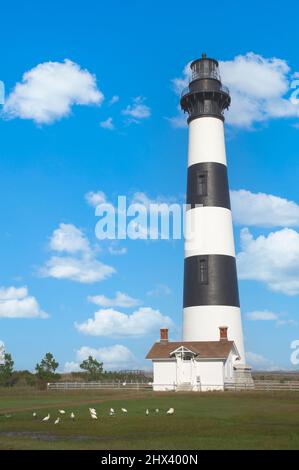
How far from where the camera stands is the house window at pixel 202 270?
40062 millimetres

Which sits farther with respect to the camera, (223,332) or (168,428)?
(223,332)

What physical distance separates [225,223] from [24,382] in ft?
103

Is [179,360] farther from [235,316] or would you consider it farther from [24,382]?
[24,382]

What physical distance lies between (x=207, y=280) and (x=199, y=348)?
15.8 feet

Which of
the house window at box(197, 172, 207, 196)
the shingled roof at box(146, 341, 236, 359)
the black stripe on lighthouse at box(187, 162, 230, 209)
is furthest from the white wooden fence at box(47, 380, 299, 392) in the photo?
the house window at box(197, 172, 207, 196)

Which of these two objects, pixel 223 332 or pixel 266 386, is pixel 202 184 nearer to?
pixel 223 332

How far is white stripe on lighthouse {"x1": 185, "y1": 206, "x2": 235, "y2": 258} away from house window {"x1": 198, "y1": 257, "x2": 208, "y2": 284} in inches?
23.0

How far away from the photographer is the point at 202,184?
138 ft

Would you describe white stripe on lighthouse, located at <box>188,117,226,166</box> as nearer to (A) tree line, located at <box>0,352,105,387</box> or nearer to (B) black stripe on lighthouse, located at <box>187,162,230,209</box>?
(B) black stripe on lighthouse, located at <box>187,162,230,209</box>

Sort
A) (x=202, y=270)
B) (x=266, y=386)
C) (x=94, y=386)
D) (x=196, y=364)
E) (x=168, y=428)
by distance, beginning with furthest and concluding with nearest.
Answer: (x=94, y=386), (x=202, y=270), (x=196, y=364), (x=266, y=386), (x=168, y=428)

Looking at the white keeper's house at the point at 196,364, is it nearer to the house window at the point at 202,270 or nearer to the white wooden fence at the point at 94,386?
the house window at the point at 202,270

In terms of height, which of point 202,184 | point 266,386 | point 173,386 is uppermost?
point 202,184

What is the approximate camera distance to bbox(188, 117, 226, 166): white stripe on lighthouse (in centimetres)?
4228

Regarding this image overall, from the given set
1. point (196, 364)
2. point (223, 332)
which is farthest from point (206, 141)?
point (196, 364)
